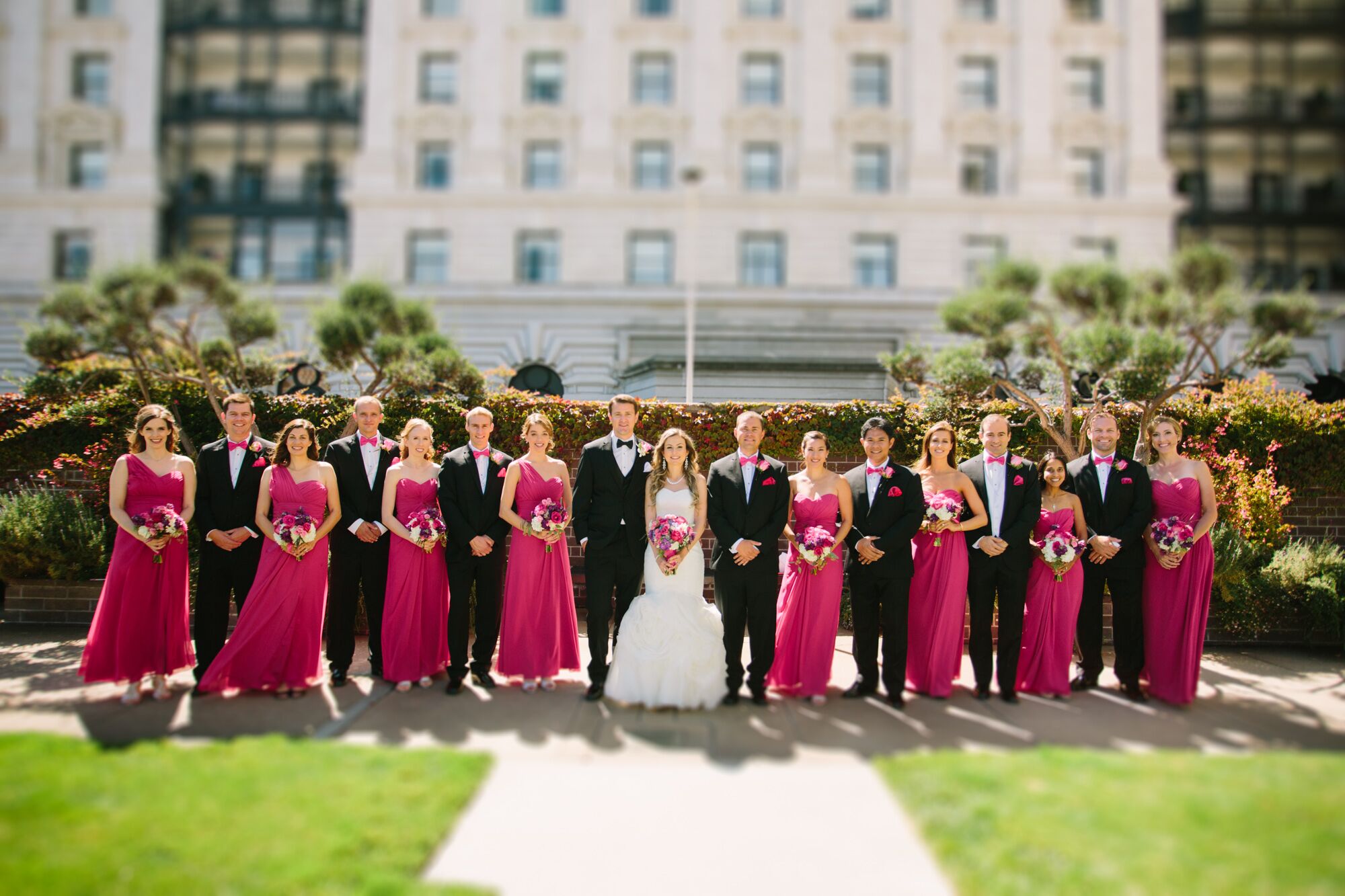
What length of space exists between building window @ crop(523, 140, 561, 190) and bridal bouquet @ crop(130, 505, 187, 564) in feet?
80.8

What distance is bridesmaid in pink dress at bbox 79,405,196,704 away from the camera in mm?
6504

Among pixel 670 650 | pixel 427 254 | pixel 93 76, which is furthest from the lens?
pixel 93 76

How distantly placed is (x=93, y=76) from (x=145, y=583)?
34688 mm

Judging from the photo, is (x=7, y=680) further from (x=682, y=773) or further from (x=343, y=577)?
(x=682, y=773)

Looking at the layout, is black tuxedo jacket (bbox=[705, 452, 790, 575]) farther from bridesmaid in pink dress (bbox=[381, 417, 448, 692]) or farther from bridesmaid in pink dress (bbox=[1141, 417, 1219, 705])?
bridesmaid in pink dress (bbox=[1141, 417, 1219, 705])

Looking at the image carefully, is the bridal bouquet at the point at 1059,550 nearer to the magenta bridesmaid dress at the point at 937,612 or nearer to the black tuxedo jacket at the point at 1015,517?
the black tuxedo jacket at the point at 1015,517

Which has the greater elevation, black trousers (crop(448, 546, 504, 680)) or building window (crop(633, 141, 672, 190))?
building window (crop(633, 141, 672, 190))

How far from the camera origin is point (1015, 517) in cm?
691

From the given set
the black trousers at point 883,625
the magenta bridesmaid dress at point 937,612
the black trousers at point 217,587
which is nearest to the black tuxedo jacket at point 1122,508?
the magenta bridesmaid dress at point 937,612

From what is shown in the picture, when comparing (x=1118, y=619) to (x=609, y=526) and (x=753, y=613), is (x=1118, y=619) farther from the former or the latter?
(x=609, y=526)

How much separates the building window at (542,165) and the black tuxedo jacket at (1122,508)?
25.4 meters

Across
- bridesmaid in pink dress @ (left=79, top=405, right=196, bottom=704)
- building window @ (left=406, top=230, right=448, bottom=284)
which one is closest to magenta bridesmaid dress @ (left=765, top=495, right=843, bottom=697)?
bridesmaid in pink dress @ (left=79, top=405, right=196, bottom=704)

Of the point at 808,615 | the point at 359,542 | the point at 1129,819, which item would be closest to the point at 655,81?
the point at 359,542

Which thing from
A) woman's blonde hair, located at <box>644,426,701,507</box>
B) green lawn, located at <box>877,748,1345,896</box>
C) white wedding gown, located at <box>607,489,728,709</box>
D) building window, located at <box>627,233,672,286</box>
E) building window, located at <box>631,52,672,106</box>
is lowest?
green lawn, located at <box>877,748,1345,896</box>
